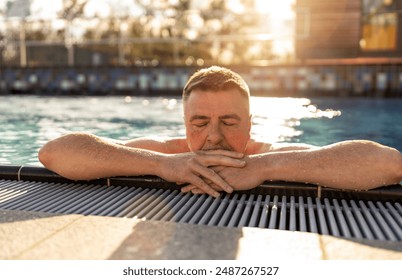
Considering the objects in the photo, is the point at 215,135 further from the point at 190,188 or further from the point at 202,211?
the point at 202,211

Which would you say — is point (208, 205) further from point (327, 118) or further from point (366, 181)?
point (327, 118)

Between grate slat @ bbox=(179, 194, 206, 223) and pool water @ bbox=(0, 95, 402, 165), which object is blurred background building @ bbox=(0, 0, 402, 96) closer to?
pool water @ bbox=(0, 95, 402, 165)

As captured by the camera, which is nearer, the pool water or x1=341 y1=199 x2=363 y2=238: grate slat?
x1=341 y1=199 x2=363 y2=238: grate slat

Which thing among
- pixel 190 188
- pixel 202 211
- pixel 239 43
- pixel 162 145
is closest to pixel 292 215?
pixel 202 211

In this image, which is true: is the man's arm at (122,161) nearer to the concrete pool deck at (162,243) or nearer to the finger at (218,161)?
the finger at (218,161)

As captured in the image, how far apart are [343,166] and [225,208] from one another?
0.62m

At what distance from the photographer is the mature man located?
212cm

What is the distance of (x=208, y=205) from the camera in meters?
1.99

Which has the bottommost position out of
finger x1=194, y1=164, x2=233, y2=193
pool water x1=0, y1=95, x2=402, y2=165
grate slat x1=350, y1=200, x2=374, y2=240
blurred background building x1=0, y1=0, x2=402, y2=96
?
pool water x1=0, y1=95, x2=402, y2=165

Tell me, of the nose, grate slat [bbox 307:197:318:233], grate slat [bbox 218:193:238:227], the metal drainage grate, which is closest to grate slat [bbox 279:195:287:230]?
the metal drainage grate

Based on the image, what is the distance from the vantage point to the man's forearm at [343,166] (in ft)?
6.96

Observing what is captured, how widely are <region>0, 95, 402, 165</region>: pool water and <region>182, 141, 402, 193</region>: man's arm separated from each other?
311 cm

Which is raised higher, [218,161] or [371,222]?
[218,161]

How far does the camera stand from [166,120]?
7422 mm
